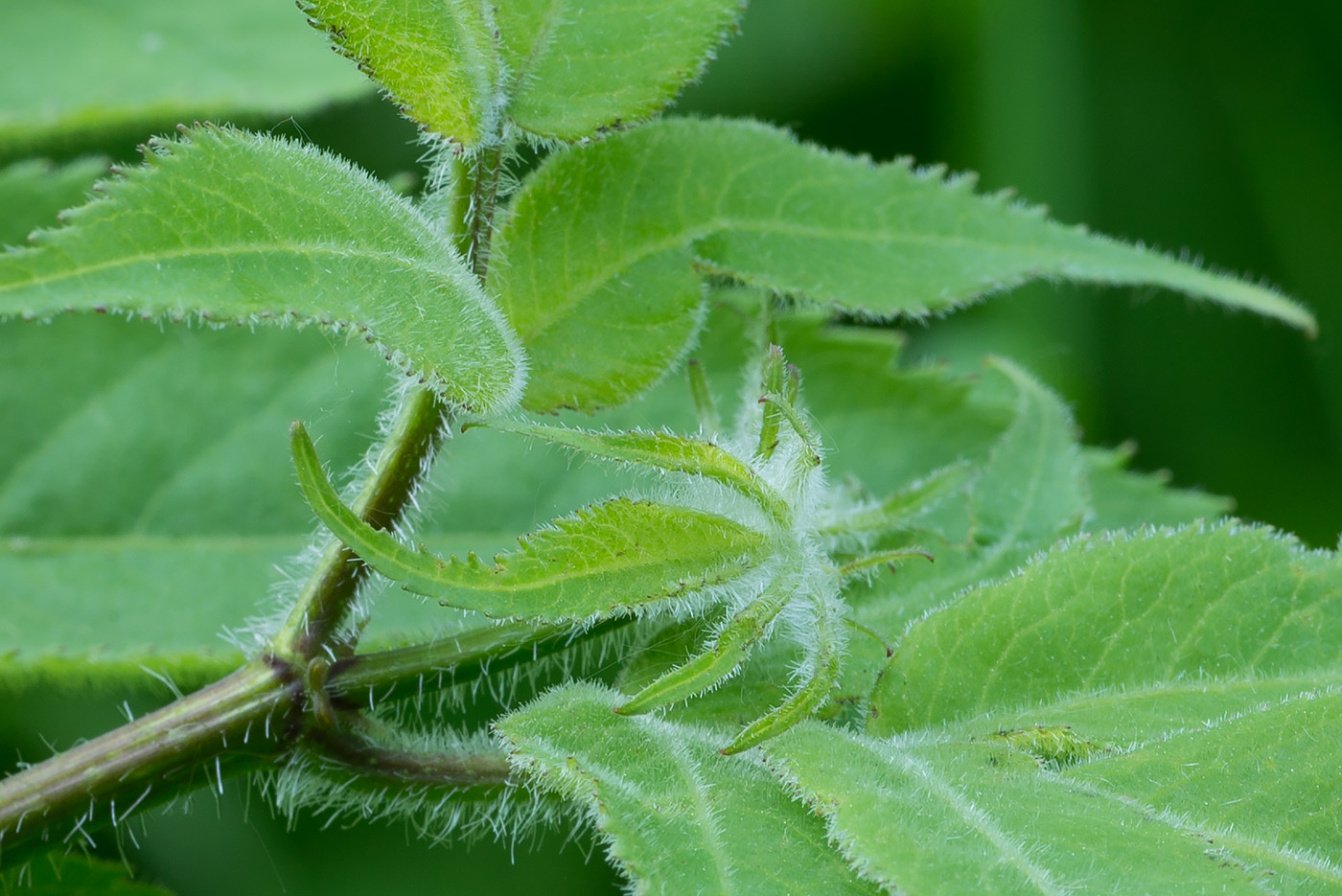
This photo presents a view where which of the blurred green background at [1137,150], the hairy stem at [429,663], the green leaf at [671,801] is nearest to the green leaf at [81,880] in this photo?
the hairy stem at [429,663]

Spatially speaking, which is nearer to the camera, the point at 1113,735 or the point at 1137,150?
the point at 1113,735

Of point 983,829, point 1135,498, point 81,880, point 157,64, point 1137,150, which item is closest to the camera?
point 983,829

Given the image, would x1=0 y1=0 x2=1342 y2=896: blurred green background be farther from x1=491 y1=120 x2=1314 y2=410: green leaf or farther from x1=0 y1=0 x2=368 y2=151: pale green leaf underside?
x1=491 y1=120 x2=1314 y2=410: green leaf

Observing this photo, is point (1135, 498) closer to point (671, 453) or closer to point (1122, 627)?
point (1122, 627)

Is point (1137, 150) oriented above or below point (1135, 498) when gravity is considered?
→ above

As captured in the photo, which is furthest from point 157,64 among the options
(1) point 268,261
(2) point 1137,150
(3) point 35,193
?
(2) point 1137,150

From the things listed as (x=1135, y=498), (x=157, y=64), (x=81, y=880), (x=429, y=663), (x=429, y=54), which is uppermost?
(x=429, y=54)

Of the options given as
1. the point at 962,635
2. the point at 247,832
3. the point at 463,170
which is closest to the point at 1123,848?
the point at 962,635

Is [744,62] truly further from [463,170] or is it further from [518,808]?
[518,808]
